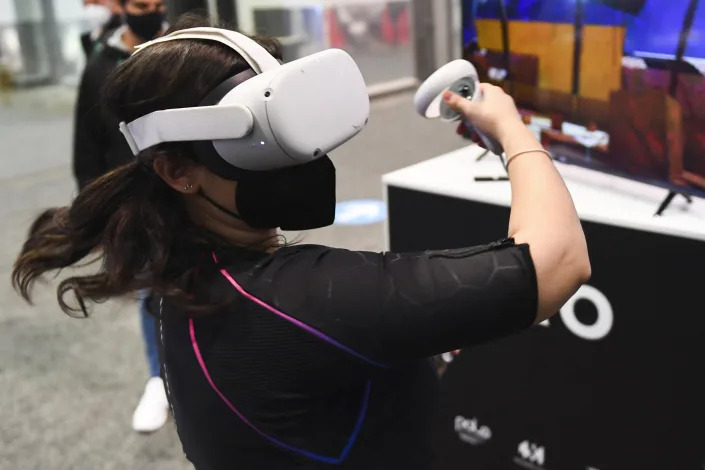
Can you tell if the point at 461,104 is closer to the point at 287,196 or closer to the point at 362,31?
the point at 287,196

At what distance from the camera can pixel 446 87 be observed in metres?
1.19

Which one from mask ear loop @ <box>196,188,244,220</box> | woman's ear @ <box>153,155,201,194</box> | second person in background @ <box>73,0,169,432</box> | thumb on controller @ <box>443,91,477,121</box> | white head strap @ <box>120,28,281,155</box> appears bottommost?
second person in background @ <box>73,0,169,432</box>

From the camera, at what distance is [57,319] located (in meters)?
3.06

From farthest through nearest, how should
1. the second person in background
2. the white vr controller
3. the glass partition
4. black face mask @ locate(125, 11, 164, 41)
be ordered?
the glass partition < black face mask @ locate(125, 11, 164, 41) < the second person in background < the white vr controller

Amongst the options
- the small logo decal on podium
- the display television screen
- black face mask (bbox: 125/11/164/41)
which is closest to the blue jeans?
black face mask (bbox: 125/11/164/41)

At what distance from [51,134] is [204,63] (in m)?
4.52

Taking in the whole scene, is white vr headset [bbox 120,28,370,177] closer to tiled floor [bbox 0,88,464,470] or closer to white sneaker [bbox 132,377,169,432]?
tiled floor [bbox 0,88,464,470]

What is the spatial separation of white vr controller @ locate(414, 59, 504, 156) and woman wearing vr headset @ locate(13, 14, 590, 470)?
20 centimetres

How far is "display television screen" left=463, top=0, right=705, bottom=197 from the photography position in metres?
1.39

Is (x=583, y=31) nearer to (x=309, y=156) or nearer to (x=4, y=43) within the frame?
(x=309, y=156)

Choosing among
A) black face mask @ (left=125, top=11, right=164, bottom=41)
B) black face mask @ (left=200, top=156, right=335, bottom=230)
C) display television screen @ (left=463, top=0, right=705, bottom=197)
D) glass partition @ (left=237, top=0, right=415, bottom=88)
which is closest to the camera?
black face mask @ (left=200, top=156, right=335, bottom=230)

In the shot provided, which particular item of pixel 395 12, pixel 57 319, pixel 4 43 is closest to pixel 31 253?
pixel 57 319

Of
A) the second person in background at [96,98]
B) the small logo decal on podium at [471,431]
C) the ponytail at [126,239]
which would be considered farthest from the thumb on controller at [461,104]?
the second person in background at [96,98]

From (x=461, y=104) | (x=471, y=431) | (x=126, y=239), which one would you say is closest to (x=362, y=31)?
(x=471, y=431)
